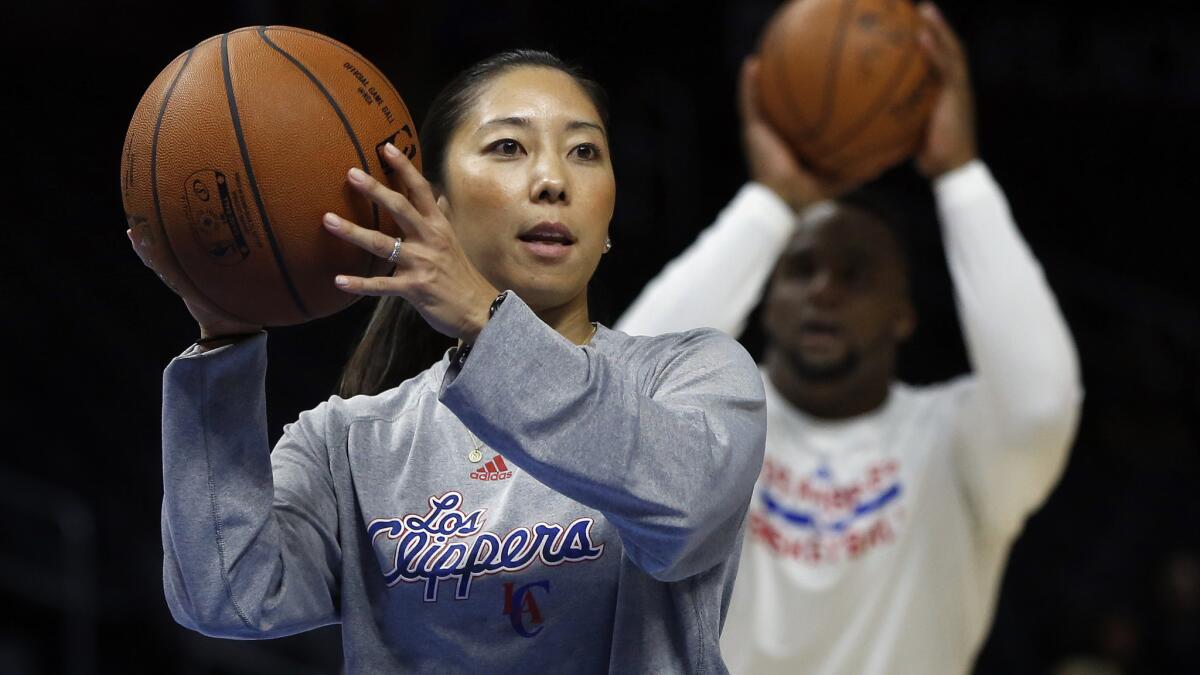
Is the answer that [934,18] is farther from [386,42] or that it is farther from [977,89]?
[977,89]

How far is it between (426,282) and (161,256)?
35 cm

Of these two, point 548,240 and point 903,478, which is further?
point 903,478

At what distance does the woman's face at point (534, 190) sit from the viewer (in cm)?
190

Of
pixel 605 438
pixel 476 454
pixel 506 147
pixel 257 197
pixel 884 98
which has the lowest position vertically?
pixel 884 98

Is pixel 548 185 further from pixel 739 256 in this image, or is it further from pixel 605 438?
pixel 739 256

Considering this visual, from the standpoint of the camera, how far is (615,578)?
1817mm

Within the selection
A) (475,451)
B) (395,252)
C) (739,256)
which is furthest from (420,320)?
(739,256)

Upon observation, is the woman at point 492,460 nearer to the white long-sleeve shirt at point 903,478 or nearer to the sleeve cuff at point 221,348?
the sleeve cuff at point 221,348

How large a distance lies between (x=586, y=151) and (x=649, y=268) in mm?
5522

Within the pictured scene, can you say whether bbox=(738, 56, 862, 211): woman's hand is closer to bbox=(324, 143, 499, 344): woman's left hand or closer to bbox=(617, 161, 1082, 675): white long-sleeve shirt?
bbox=(617, 161, 1082, 675): white long-sleeve shirt

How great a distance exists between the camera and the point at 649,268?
747cm

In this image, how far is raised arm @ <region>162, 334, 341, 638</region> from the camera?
1790 mm

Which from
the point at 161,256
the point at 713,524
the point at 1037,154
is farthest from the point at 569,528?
the point at 1037,154

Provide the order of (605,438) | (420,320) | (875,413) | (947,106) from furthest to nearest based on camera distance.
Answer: (875,413)
(947,106)
(420,320)
(605,438)
